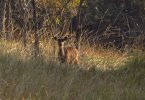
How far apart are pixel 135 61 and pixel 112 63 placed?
122cm

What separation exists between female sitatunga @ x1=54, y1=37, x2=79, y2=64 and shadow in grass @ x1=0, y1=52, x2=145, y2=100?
3.52 feet

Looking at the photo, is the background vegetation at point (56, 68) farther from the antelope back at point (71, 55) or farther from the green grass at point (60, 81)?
the antelope back at point (71, 55)

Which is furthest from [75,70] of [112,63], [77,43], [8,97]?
[77,43]

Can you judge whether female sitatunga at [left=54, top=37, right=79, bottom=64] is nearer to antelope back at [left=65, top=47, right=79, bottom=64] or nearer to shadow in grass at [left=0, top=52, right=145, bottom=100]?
antelope back at [left=65, top=47, right=79, bottom=64]

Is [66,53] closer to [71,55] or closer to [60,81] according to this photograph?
[71,55]

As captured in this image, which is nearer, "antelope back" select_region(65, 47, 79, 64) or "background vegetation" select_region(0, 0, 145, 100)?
"background vegetation" select_region(0, 0, 145, 100)

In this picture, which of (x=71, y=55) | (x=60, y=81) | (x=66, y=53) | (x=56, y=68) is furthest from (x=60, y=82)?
(x=66, y=53)

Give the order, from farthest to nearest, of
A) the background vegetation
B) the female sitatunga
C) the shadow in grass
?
the female sitatunga < the background vegetation < the shadow in grass

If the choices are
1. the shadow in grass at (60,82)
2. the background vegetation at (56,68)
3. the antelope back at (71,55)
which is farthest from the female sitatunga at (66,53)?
the shadow in grass at (60,82)

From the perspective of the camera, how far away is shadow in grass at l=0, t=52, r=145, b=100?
512 centimetres

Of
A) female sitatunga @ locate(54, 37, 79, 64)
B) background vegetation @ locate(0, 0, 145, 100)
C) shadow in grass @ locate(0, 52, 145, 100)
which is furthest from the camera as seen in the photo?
female sitatunga @ locate(54, 37, 79, 64)

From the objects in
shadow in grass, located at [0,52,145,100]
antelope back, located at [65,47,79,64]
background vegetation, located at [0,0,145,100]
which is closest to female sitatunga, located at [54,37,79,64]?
antelope back, located at [65,47,79,64]

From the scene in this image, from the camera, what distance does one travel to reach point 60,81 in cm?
580

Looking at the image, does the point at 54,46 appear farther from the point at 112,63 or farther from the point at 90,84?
the point at 90,84
